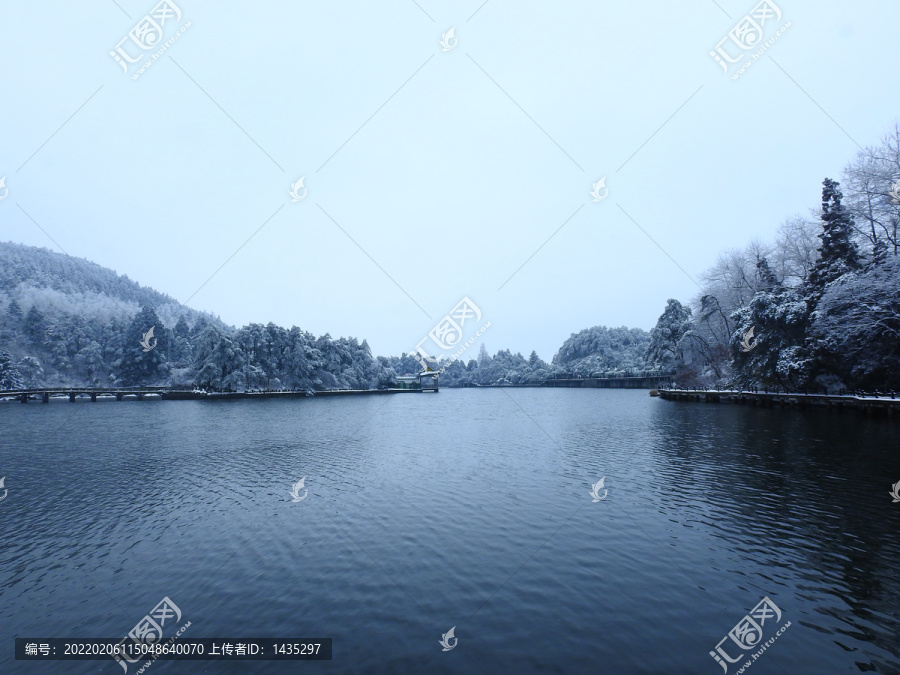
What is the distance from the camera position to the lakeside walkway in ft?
138


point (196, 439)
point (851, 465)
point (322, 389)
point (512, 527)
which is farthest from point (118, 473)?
point (322, 389)

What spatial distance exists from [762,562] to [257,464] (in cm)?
2830

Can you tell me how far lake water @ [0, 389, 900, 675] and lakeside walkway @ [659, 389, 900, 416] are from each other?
51.5ft

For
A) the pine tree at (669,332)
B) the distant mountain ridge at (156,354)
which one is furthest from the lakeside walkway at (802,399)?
the distant mountain ridge at (156,354)

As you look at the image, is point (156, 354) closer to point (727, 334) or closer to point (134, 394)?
point (134, 394)

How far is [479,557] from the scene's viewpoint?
547 inches

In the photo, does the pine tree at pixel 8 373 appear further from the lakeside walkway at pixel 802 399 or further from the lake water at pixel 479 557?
the lakeside walkway at pixel 802 399

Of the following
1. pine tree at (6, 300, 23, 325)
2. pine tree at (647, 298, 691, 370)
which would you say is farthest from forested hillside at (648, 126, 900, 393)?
pine tree at (6, 300, 23, 325)

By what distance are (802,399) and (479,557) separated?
59.9m

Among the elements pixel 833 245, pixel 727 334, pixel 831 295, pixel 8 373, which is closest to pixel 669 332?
pixel 727 334

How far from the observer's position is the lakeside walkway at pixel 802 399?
138 ft

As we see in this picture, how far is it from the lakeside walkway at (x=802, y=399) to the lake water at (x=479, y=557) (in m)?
15.7

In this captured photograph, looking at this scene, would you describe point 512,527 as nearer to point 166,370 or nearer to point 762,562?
point 762,562

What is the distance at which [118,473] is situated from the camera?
2670 cm
